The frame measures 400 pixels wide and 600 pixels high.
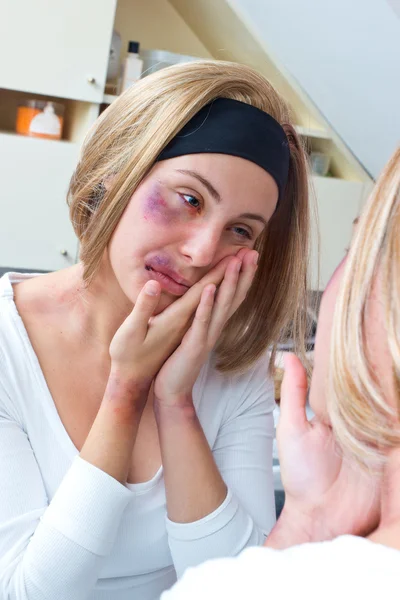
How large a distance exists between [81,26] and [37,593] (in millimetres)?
1580

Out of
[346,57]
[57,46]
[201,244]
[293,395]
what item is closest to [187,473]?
[201,244]

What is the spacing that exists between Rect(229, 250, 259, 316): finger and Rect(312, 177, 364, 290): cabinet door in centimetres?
128

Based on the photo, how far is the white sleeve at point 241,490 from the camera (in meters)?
0.95

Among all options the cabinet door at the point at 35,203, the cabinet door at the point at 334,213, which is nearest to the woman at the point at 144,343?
the cabinet door at the point at 35,203

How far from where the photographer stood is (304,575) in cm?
40

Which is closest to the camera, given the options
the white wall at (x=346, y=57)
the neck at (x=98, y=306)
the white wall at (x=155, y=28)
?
the neck at (x=98, y=306)

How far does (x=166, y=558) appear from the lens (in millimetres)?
1010

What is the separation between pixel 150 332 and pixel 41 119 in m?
1.26

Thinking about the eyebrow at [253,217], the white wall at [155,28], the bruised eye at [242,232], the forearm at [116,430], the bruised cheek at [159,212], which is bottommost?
the forearm at [116,430]

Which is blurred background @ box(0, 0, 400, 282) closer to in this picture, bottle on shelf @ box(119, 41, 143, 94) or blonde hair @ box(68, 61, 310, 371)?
bottle on shelf @ box(119, 41, 143, 94)

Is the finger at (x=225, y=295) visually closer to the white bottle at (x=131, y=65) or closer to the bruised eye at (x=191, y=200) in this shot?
the bruised eye at (x=191, y=200)

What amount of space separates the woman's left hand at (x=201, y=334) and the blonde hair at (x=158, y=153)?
113mm

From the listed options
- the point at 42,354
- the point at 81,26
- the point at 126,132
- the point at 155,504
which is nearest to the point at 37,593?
the point at 155,504

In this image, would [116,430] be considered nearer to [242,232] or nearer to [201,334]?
[201,334]
